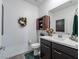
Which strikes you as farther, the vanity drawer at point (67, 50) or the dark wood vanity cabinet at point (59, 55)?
the dark wood vanity cabinet at point (59, 55)

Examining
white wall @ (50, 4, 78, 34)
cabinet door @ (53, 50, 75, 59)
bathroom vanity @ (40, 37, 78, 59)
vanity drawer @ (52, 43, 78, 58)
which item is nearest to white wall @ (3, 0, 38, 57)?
white wall @ (50, 4, 78, 34)

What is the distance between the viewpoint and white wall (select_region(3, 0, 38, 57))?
12.0 ft

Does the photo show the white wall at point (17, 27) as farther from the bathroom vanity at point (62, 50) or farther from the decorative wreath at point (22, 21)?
the bathroom vanity at point (62, 50)

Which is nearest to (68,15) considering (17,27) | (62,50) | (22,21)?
(62,50)

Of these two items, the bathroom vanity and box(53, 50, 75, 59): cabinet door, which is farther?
box(53, 50, 75, 59): cabinet door

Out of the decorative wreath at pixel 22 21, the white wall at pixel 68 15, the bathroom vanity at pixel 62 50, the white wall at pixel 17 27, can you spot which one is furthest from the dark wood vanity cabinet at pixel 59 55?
the decorative wreath at pixel 22 21

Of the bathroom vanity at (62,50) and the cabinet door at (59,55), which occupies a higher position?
the bathroom vanity at (62,50)

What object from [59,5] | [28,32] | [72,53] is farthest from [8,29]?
[72,53]

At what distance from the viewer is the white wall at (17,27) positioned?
143 inches

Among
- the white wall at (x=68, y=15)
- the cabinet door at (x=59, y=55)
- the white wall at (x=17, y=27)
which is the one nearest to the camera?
the cabinet door at (x=59, y=55)

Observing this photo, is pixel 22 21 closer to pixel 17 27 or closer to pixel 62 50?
pixel 17 27

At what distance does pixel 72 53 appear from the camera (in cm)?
138

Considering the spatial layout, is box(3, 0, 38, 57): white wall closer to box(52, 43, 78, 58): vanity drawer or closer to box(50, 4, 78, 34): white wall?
box(50, 4, 78, 34): white wall

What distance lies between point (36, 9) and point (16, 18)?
117 centimetres
